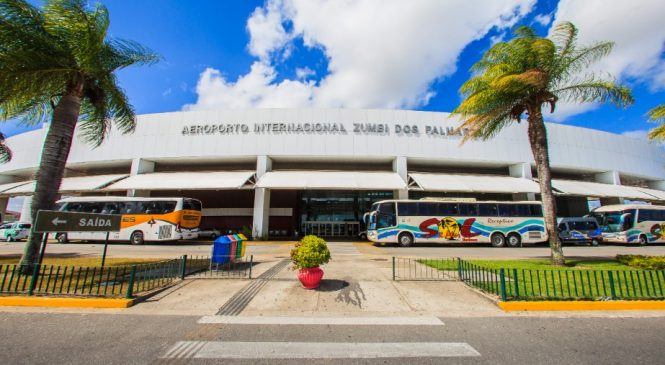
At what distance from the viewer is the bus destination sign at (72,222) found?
679 centimetres

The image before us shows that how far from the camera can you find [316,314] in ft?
17.7

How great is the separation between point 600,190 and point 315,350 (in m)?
36.5

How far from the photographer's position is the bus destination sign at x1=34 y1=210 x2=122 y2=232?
6.79 m

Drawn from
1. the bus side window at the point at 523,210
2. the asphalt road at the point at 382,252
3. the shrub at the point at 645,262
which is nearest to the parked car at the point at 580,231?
the asphalt road at the point at 382,252

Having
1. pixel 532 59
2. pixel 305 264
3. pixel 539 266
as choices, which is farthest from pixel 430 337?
pixel 532 59

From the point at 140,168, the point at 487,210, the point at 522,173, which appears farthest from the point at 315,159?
the point at 522,173

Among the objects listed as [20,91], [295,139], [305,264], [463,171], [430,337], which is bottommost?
[430,337]

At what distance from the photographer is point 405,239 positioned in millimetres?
18938

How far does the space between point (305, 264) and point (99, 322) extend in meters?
4.24

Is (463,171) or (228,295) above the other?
(463,171)

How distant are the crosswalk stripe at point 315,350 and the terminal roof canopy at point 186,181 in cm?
1973

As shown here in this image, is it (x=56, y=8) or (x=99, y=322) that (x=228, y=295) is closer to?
(x=99, y=322)

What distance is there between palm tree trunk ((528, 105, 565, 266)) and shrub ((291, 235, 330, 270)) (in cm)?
1012

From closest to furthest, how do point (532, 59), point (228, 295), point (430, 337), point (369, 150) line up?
point (430, 337)
point (228, 295)
point (532, 59)
point (369, 150)
